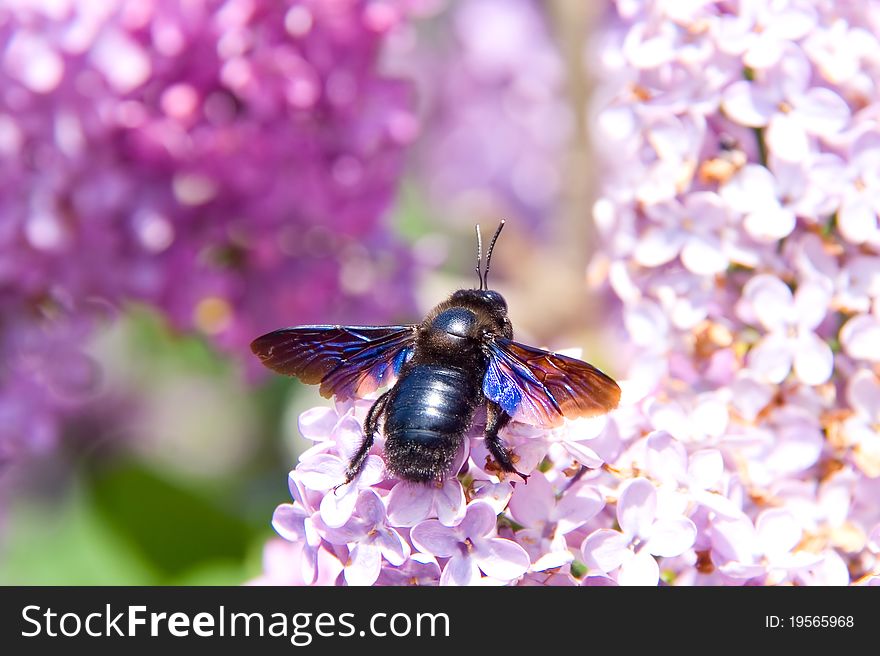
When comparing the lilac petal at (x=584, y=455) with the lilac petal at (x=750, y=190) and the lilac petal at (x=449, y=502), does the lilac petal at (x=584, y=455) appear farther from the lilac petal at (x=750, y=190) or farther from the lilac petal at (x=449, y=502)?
the lilac petal at (x=750, y=190)

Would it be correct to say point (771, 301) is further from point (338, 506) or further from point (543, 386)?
point (338, 506)

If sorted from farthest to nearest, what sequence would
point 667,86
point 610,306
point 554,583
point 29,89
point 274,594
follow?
1. point 610,306
2. point 29,89
3. point 667,86
4. point 274,594
5. point 554,583

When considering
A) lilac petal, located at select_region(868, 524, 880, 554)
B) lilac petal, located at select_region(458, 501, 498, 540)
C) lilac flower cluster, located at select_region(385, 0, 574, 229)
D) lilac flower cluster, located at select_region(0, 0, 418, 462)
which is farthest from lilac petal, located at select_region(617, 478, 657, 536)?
lilac flower cluster, located at select_region(385, 0, 574, 229)

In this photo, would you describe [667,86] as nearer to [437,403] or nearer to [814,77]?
[814,77]

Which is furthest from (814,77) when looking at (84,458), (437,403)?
(84,458)

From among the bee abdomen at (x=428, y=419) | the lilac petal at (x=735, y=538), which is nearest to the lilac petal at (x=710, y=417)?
the lilac petal at (x=735, y=538)

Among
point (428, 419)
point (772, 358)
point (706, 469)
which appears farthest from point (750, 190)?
point (428, 419)
